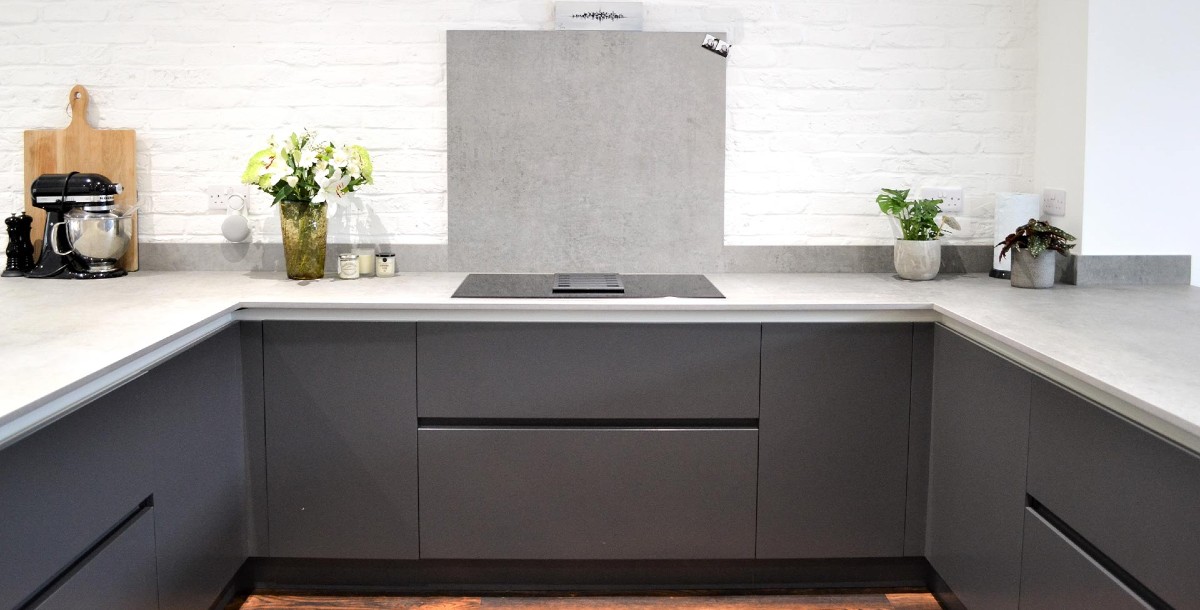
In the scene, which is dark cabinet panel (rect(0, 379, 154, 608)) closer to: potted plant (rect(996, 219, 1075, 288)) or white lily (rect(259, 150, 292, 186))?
white lily (rect(259, 150, 292, 186))

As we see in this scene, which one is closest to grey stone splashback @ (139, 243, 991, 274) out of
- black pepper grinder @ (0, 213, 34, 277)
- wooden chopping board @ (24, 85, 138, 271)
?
wooden chopping board @ (24, 85, 138, 271)

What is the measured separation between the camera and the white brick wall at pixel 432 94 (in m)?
3.35

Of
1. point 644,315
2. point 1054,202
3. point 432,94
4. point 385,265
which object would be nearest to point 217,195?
point 385,265

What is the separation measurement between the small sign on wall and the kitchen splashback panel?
0.09 ft

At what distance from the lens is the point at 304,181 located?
10.1 ft

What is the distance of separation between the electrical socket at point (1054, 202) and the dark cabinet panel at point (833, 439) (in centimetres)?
79

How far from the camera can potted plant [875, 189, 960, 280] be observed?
3170 millimetres

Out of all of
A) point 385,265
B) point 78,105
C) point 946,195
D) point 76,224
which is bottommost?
point 385,265

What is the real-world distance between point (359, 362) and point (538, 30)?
125 cm

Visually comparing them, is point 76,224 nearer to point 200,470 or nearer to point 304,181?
point 304,181

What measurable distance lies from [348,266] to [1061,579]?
2.11 metres

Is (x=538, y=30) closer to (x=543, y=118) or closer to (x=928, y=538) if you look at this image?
(x=543, y=118)

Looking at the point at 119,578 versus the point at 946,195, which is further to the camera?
the point at 946,195

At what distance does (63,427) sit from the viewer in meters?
1.86
